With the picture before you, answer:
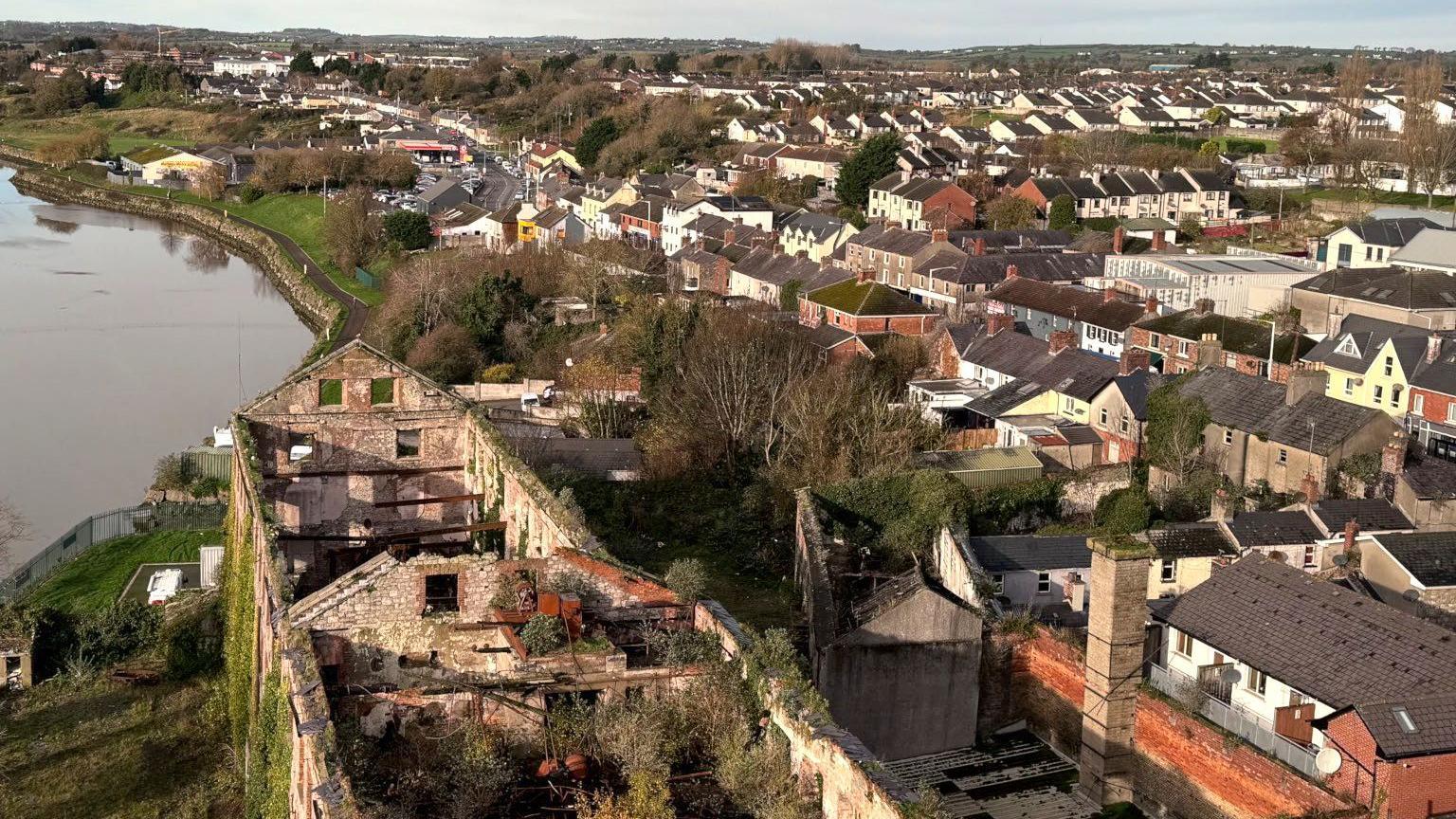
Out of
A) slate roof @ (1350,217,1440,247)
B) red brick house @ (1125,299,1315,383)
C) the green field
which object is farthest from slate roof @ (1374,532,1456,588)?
the green field

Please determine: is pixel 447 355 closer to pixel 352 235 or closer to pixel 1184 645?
pixel 352 235

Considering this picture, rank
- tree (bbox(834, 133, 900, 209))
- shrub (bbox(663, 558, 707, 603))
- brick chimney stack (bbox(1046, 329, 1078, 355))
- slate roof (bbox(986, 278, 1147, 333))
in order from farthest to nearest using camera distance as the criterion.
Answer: tree (bbox(834, 133, 900, 209)), slate roof (bbox(986, 278, 1147, 333)), brick chimney stack (bbox(1046, 329, 1078, 355)), shrub (bbox(663, 558, 707, 603))

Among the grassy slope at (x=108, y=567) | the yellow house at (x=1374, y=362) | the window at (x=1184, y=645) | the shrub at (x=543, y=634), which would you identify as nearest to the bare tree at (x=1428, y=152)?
the yellow house at (x=1374, y=362)

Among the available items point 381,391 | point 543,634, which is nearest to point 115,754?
point 381,391

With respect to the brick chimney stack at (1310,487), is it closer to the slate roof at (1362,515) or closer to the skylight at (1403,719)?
the slate roof at (1362,515)

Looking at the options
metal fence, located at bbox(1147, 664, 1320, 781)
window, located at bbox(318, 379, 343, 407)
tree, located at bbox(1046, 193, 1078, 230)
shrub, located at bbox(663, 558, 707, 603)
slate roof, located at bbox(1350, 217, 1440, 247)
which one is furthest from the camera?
tree, located at bbox(1046, 193, 1078, 230)

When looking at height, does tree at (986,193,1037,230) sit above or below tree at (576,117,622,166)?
below

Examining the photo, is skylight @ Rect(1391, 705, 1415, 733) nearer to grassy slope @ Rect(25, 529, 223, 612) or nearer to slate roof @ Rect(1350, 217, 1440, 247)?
grassy slope @ Rect(25, 529, 223, 612)

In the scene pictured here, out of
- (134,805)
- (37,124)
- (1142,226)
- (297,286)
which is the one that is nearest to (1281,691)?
(134,805)
